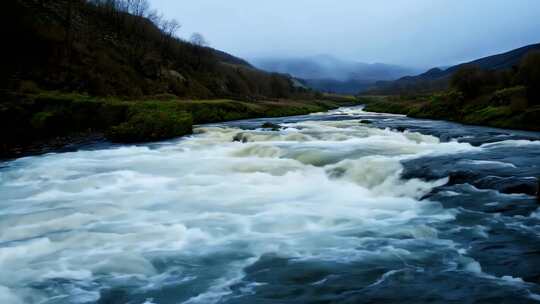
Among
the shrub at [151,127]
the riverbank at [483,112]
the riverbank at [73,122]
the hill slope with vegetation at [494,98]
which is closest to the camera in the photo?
the riverbank at [73,122]

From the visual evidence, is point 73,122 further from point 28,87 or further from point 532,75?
point 532,75

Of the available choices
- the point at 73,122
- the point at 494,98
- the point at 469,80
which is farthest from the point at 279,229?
the point at 469,80

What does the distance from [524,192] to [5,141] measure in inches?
866

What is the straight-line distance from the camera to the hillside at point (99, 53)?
36.1 metres

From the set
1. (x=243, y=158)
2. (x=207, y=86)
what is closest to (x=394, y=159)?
(x=243, y=158)

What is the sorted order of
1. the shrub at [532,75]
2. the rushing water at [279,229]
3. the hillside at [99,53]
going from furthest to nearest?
the hillside at [99,53], the shrub at [532,75], the rushing water at [279,229]

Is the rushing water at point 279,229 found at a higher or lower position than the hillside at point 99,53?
lower

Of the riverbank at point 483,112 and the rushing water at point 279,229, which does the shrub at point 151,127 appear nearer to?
the rushing water at point 279,229

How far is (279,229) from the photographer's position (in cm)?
920

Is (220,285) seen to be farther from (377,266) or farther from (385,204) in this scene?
(385,204)

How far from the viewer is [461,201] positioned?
1011cm

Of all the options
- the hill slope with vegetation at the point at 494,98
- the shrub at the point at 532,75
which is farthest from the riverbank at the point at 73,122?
the shrub at the point at 532,75

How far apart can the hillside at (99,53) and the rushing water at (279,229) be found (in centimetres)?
2202

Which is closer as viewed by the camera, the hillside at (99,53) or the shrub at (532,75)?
the shrub at (532,75)
